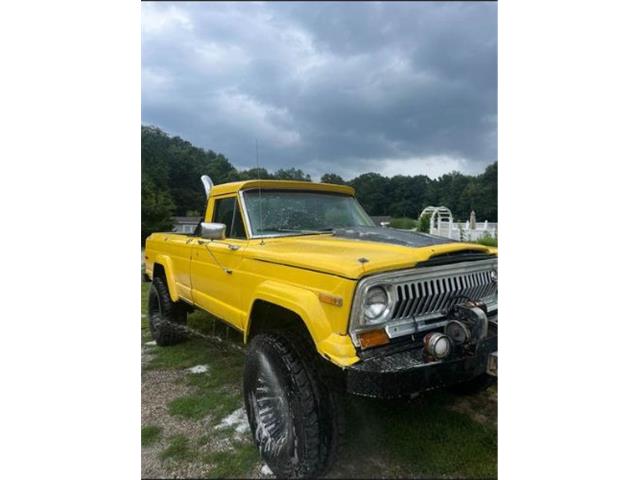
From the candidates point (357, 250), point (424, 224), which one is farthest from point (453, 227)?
point (357, 250)

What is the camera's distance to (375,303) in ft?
5.59

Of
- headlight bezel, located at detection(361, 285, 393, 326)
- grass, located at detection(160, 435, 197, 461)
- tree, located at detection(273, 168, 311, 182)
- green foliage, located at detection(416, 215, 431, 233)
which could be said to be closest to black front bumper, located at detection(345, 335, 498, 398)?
headlight bezel, located at detection(361, 285, 393, 326)

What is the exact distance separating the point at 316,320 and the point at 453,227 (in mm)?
912

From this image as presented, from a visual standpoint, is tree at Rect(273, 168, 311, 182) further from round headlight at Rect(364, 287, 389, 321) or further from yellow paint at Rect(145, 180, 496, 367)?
round headlight at Rect(364, 287, 389, 321)

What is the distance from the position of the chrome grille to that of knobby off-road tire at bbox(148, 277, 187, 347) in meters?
2.80

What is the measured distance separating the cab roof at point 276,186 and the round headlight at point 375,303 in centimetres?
96

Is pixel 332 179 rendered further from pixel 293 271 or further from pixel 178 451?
pixel 178 451

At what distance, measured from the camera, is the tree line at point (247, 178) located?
161 centimetres

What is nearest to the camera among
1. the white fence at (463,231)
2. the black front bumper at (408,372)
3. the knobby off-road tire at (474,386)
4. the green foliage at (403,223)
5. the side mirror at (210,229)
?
the black front bumper at (408,372)

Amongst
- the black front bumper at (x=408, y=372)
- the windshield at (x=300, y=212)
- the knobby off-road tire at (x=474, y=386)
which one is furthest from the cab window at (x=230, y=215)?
the knobby off-road tire at (x=474, y=386)

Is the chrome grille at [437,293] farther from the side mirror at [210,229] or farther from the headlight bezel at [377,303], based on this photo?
the side mirror at [210,229]

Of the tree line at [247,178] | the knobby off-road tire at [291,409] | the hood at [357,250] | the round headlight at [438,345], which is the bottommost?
the knobby off-road tire at [291,409]
